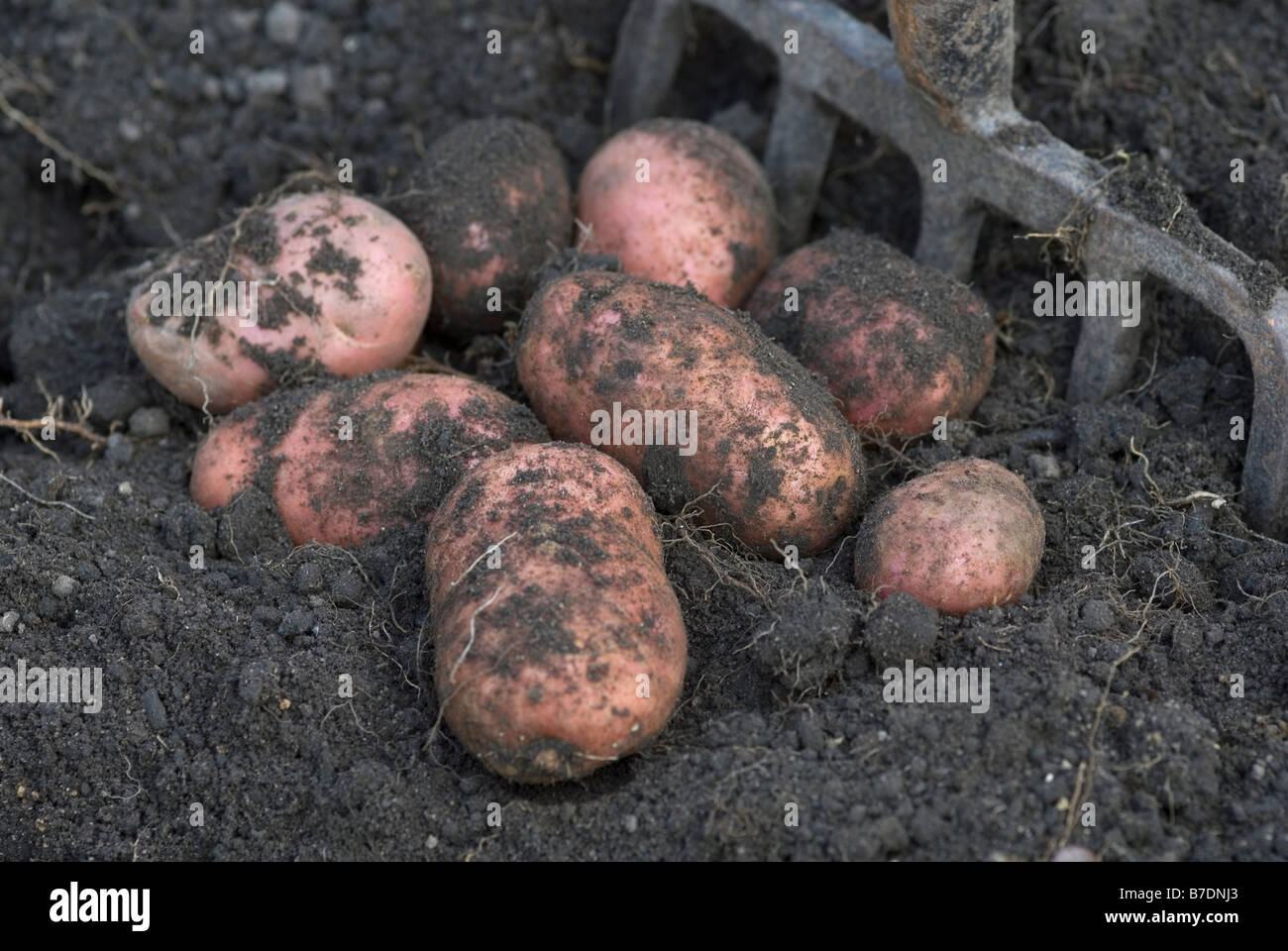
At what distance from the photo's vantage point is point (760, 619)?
2490 mm

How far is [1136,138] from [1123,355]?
65 centimetres

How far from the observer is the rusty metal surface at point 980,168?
9.07ft

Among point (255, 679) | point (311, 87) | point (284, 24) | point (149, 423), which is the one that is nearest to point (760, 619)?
point (255, 679)

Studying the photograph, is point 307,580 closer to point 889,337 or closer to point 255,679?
point 255,679

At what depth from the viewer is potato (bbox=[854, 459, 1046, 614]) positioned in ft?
8.18

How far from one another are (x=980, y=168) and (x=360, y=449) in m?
1.60

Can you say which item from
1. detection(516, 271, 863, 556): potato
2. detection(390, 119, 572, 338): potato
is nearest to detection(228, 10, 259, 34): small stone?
detection(390, 119, 572, 338): potato

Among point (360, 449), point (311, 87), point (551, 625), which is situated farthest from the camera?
point (311, 87)

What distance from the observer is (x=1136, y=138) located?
335cm

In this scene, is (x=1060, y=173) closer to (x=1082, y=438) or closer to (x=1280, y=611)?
(x=1082, y=438)

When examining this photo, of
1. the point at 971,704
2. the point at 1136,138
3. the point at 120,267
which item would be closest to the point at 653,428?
the point at 971,704

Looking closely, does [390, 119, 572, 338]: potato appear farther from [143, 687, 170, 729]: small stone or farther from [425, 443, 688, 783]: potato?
[143, 687, 170, 729]: small stone

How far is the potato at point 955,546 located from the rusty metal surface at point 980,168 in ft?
2.01

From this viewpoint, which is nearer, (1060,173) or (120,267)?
(1060,173)
